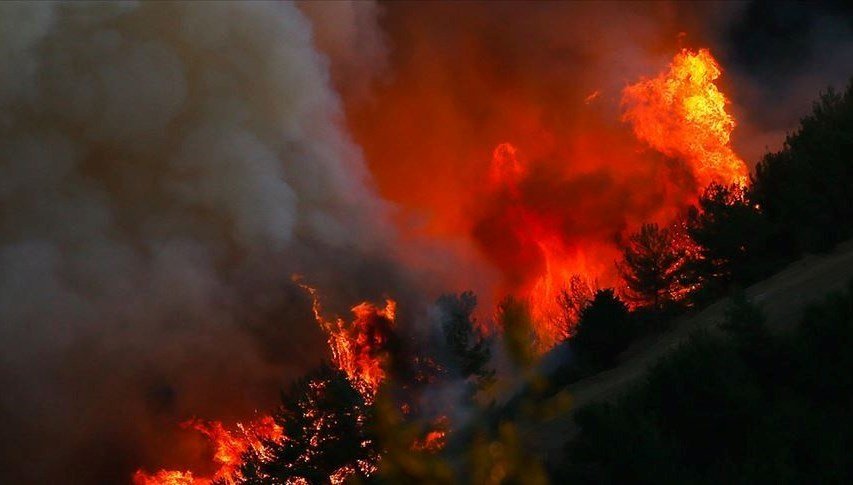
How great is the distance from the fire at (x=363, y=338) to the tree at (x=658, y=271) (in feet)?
28.9

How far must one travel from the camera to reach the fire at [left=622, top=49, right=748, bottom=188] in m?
49.0

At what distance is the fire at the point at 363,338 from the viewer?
35.9 metres

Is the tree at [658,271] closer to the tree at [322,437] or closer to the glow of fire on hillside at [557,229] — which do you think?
the glow of fire on hillside at [557,229]

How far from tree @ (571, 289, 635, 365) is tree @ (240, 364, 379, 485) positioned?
848 centimetres

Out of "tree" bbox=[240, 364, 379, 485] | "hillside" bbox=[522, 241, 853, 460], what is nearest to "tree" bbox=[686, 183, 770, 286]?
"hillside" bbox=[522, 241, 853, 460]

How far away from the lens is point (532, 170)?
194 feet

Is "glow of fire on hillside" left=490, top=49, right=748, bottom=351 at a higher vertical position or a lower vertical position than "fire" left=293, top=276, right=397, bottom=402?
higher

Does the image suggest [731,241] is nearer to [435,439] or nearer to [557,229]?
[435,439]

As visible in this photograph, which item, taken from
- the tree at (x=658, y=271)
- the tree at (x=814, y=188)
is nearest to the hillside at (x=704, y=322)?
the tree at (x=814, y=188)

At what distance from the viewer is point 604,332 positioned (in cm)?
2997

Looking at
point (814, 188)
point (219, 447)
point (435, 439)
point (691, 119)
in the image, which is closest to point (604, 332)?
point (814, 188)

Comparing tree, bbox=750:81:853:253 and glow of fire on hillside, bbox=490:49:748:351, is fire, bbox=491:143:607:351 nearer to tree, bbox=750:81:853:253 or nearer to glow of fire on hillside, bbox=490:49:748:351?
glow of fire on hillside, bbox=490:49:748:351

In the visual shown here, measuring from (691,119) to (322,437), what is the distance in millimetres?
32402

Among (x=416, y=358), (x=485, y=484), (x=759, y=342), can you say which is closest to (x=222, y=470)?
(x=416, y=358)
